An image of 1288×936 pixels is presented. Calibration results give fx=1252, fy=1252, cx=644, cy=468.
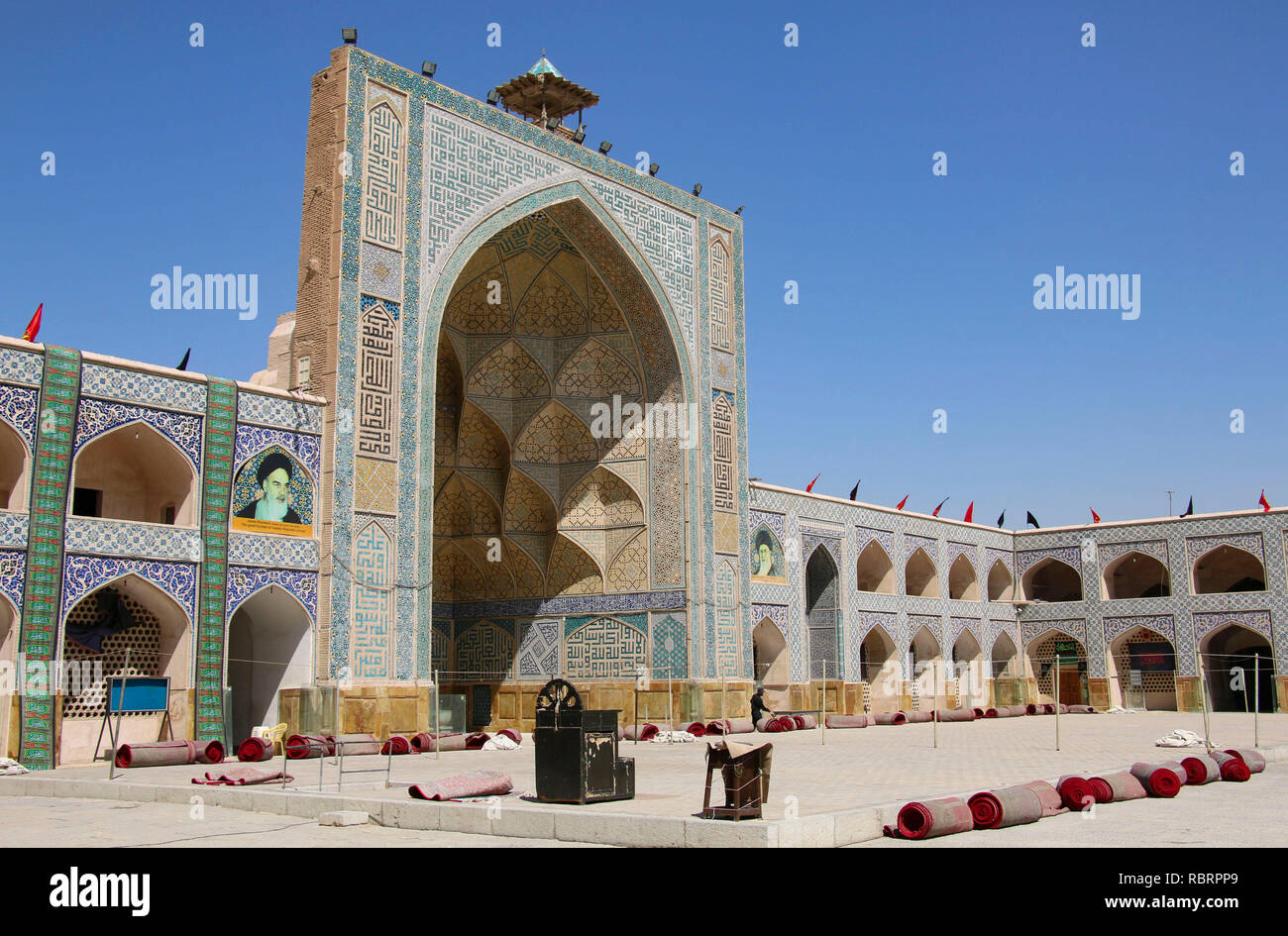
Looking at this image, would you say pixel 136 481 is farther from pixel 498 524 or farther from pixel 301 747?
pixel 498 524

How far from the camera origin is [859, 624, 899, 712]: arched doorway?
25234mm

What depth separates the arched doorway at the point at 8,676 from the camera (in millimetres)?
11867

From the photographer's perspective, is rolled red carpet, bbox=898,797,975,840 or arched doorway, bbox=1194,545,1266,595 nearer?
rolled red carpet, bbox=898,797,975,840

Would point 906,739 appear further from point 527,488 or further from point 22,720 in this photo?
point 22,720

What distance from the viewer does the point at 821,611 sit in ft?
79.3

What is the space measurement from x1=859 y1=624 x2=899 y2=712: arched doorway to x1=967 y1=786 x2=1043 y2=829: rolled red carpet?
1841cm

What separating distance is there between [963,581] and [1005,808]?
895 inches

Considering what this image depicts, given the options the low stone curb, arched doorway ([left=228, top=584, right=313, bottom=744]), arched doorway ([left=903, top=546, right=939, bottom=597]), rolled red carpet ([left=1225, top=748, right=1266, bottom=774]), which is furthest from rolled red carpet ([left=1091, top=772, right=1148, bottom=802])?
arched doorway ([left=903, top=546, right=939, bottom=597])

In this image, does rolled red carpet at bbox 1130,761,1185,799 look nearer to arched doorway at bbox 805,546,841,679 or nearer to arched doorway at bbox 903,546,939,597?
arched doorway at bbox 805,546,841,679

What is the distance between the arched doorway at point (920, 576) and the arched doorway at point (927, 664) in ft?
3.26

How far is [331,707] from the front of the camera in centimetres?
1386

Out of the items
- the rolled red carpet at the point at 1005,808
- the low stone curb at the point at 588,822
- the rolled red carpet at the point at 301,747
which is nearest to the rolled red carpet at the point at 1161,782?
the rolled red carpet at the point at 1005,808
